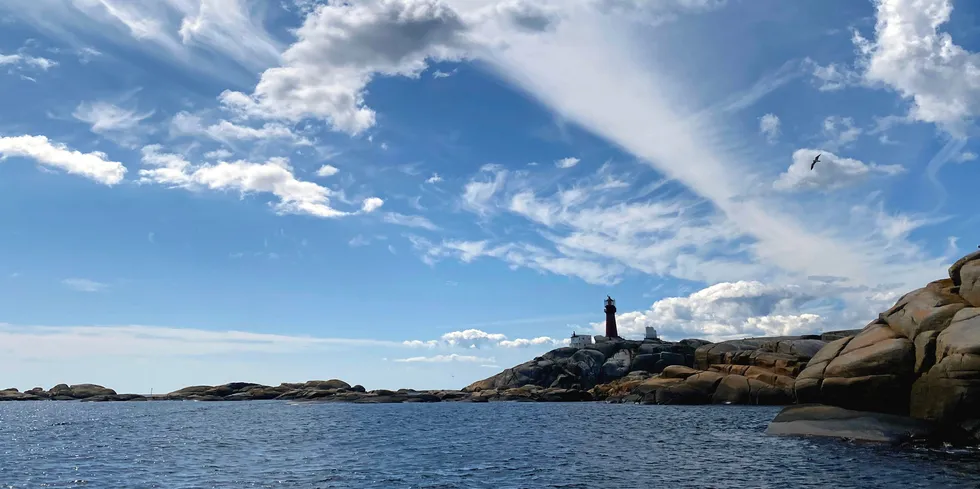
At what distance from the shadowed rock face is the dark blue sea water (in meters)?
2.79

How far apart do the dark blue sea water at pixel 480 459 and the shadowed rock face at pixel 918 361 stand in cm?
279

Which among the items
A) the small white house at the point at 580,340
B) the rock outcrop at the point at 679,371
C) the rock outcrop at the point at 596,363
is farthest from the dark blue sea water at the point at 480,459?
the small white house at the point at 580,340

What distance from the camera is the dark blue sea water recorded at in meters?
24.3

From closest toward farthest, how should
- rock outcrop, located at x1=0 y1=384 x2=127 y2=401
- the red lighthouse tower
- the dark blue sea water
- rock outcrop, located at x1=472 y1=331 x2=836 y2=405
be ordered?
the dark blue sea water → rock outcrop, located at x1=472 y1=331 x2=836 y2=405 → the red lighthouse tower → rock outcrop, located at x1=0 y1=384 x2=127 y2=401

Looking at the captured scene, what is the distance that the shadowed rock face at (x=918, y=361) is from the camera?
94.2ft

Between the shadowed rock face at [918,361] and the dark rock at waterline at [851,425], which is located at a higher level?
the shadowed rock face at [918,361]

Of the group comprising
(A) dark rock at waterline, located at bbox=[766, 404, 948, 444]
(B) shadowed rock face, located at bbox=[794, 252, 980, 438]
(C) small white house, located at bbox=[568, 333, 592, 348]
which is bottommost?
(A) dark rock at waterline, located at bbox=[766, 404, 948, 444]

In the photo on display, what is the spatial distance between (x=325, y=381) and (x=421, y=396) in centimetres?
3215

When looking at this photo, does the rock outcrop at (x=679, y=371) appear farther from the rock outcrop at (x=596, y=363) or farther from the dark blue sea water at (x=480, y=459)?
the dark blue sea water at (x=480, y=459)

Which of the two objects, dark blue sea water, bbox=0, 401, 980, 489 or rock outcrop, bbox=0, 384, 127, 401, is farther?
rock outcrop, bbox=0, 384, 127, 401

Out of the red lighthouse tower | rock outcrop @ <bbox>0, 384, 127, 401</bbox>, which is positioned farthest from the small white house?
rock outcrop @ <bbox>0, 384, 127, 401</bbox>

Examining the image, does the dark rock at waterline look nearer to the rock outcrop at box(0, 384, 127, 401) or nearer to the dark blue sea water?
the dark blue sea water

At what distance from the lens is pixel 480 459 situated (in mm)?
31094

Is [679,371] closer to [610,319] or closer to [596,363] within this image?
[596,363]
